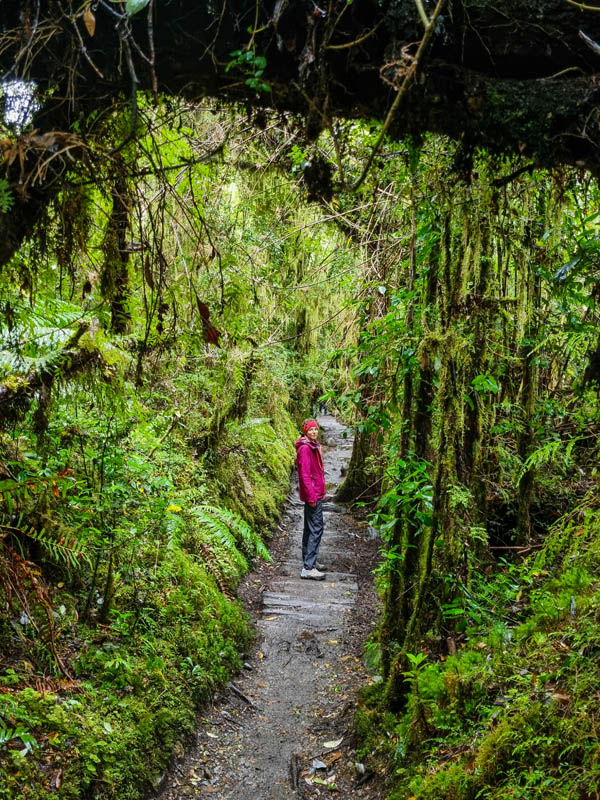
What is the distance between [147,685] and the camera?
425 centimetres

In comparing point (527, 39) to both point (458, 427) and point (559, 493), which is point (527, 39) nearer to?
point (458, 427)

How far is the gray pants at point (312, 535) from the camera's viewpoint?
8.16 m

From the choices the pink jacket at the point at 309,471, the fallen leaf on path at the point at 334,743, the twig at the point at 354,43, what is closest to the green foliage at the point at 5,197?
the twig at the point at 354,43

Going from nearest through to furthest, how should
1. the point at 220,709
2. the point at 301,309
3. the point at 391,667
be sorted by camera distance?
1. the point at 391,667
2. the point at 220,709
3. the point at 301,309

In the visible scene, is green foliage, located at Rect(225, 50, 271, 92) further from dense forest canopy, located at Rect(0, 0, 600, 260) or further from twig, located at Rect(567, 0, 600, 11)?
twig, located at Rect(567, 0, 600, 11)

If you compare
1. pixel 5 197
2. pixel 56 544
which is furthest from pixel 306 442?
pixel 5 197

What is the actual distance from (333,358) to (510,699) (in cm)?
308

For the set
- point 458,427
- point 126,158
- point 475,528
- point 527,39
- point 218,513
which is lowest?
point 218,513

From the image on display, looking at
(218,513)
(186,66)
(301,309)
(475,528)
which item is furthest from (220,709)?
(301,309)

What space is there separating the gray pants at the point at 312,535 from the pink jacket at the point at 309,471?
0.20 meters

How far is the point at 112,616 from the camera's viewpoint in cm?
451

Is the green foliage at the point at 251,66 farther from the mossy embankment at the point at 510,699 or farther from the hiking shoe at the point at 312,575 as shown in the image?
the hiking shoe at the point at 312,575

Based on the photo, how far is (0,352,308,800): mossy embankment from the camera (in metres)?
3.27

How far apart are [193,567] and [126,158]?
452 cm
